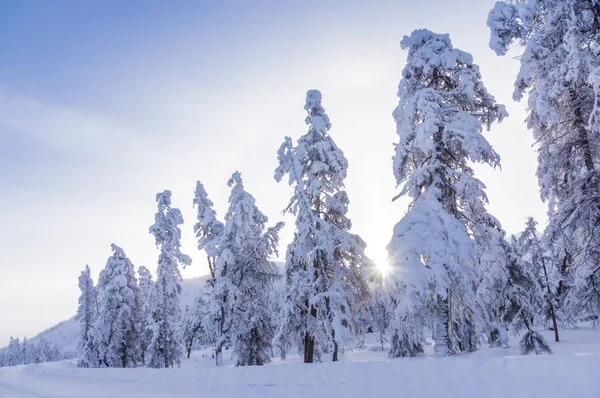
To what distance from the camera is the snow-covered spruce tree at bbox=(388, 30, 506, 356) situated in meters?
11.5

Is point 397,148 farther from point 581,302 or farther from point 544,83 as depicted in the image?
point 581,302

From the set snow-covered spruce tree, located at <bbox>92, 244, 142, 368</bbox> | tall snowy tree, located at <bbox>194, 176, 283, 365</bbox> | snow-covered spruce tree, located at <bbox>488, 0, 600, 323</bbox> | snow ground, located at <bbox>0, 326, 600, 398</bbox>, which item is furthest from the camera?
snow-covered spruce tree, located at <bbox>92, 244, 142, 368</bbox>

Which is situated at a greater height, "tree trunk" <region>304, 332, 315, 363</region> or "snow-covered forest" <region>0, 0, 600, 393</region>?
"snow-covered forest" <region>0, 0, 600, 393</region>

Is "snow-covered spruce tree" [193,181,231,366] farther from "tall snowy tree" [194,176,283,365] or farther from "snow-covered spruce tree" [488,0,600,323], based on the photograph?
"snow-covered spruce tree" [488,0,600,323]

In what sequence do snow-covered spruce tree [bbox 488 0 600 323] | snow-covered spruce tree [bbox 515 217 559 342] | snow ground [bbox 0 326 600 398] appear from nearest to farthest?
snow ground [bbox 0 326 600 398], snow-covered spruce tree [bbox 488 0 600 323], snow-covered spruce tree [bbox 515 217 559 342]

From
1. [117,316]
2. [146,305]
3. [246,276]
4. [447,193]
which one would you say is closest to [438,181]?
[447,193]

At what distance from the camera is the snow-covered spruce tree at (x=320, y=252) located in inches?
690

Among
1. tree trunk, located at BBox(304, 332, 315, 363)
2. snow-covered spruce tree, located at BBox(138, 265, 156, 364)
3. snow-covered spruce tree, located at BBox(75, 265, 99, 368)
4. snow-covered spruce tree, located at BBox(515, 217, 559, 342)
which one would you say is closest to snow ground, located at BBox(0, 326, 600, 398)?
tree trunk, located at BBox(304, 332, 315, 363)

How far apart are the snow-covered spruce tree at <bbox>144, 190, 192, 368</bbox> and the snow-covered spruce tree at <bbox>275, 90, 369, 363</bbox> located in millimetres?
18444

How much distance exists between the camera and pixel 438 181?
517 inches

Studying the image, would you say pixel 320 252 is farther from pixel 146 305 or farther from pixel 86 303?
pixel 86 303

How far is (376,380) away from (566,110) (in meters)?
10.4

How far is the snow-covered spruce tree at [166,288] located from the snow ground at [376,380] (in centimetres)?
1657

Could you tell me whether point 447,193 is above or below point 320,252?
above
